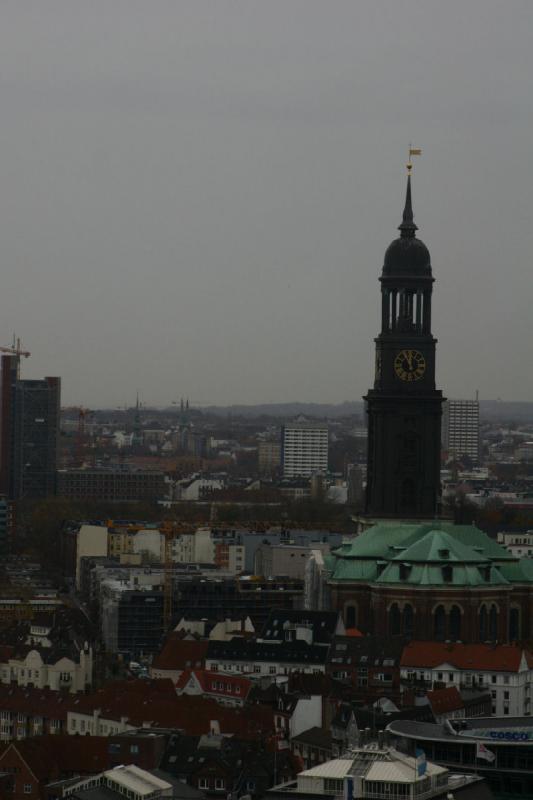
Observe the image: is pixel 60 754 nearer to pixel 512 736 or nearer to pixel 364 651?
pixel 512 736

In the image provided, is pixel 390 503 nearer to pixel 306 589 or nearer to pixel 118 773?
pixel 306 589

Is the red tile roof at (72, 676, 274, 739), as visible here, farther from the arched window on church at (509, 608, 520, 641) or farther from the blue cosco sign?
the arched window on church at (509, 608, 520, 641)

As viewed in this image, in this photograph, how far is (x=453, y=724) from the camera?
79375mm

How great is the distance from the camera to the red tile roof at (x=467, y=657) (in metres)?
101

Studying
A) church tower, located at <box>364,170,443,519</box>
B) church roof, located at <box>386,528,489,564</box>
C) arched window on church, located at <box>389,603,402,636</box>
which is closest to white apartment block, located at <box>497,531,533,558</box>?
church tower, located at <box>364,170,443,519</box>

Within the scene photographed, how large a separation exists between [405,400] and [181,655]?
19.3 meters

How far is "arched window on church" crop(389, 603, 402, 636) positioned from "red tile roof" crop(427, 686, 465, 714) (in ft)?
53.0

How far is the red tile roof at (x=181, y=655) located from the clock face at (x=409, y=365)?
59.1 feet

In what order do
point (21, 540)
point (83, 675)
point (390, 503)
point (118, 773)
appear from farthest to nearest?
1. point (21, 540)
2. point (390, 503)
3. point (83, 675)
4. point (118, 773)

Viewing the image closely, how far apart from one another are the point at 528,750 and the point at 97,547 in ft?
296

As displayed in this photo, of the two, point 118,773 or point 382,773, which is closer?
point 382,773

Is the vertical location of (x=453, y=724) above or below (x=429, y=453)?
below

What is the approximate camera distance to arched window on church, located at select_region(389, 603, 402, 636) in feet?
369

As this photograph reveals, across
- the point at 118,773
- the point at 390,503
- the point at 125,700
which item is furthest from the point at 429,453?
the point at 118,773
